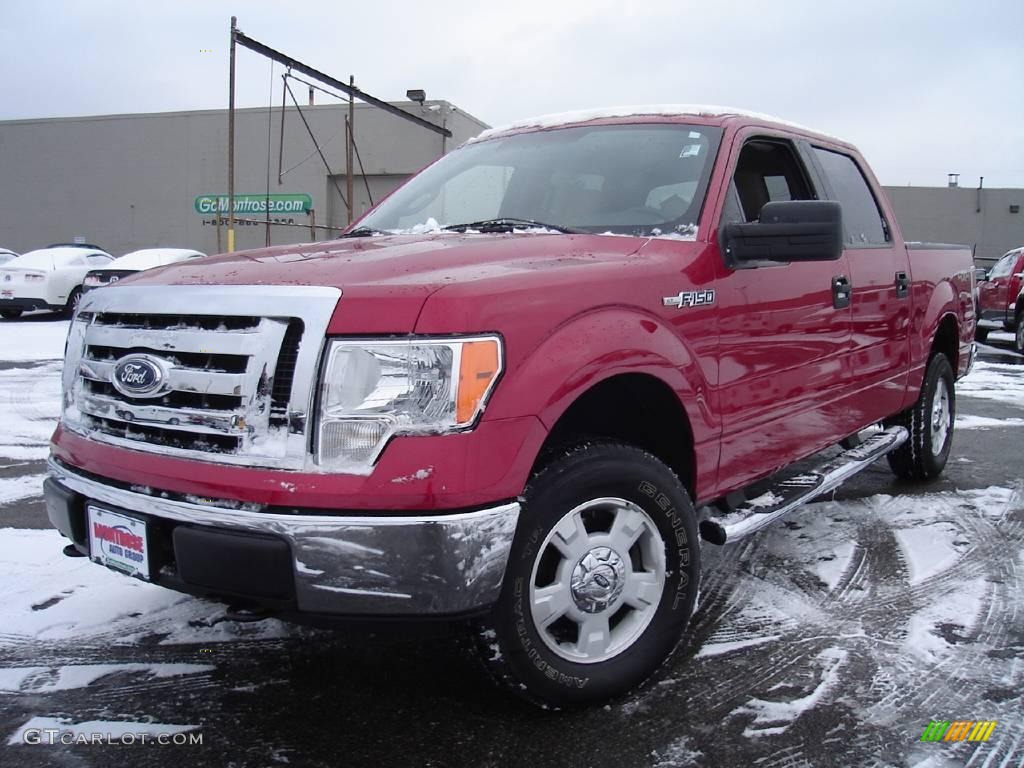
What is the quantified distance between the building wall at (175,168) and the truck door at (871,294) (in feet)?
64.8

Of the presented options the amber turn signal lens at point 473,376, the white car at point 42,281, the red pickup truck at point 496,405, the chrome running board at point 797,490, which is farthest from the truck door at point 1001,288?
the white car at point 42,281

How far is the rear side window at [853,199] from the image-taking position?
4137 mm

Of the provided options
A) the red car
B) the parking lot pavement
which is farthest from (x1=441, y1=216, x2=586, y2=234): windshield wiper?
the red car

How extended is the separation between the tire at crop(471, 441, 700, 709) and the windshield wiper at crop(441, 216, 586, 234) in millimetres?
912

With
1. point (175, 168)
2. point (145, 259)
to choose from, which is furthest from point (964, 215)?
point (145, 259)

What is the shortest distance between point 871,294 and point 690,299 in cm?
173

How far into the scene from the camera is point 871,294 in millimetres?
4031

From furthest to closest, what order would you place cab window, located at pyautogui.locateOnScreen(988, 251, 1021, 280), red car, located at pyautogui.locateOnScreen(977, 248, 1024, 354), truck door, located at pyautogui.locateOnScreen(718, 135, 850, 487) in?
1. cab window, located at pyautogui.locateOnScreen(988, 251, 1021, 280)
2. red car, located at pyautogui.locateOnScreen(977, 248, 1024, 354)
3. truck door, located at pyautogui.locateOnScreen(718, 135, 850, 487)

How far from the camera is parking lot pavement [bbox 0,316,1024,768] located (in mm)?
2279

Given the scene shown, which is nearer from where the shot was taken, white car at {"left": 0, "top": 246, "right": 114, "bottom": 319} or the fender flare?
the fender flare

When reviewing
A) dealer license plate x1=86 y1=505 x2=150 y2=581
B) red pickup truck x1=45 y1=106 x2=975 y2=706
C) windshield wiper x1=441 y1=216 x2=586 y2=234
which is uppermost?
windshield wiper x1=441 y1=216 x2=586 y2=234

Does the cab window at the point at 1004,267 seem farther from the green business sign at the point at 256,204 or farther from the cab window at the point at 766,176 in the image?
the green business sign at the point at 256,204

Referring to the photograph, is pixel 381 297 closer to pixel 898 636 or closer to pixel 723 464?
pixel 723 464

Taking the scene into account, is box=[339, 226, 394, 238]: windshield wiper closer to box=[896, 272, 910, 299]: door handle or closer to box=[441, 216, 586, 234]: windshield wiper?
box=[441, 216, 586, 234]: windshield wiper
